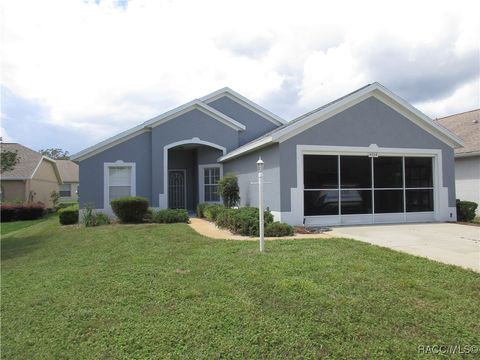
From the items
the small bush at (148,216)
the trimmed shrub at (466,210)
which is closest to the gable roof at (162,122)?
the small bush at (148,216)

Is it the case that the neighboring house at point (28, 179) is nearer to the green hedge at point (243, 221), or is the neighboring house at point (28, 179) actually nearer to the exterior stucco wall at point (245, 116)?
the exterior stucco wall at point (245, 116)

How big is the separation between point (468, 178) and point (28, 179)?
95.7 ft

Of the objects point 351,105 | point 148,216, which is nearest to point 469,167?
point 351,105

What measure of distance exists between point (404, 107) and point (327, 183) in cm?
425

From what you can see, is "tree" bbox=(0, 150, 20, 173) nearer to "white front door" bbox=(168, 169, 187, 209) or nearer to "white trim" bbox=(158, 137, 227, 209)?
"white trim" bbox=(158, 137, 227, 209)

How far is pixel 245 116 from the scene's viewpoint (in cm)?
2056

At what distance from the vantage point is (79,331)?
14.7 ft

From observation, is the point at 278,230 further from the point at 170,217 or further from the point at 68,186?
the point at 68,186

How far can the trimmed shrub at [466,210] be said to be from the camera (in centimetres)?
1456

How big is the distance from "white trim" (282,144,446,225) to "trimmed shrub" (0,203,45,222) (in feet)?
62.9

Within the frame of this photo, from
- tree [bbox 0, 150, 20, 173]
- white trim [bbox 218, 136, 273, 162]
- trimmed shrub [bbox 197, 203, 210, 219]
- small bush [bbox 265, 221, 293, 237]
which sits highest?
white trim [bbox 218, 136, 273, 162]

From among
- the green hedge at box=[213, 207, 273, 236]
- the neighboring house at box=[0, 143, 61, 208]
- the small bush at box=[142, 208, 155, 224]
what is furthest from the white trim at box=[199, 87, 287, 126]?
the neighboring house at box=[0, 143, 61, 208]

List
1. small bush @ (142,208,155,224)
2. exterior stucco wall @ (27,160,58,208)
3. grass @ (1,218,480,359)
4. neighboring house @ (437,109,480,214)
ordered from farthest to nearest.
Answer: exterior stucco wall @ (27,160,58,208), neighboring house @ (437,109,480,214), small bush @ (142,208,155,224), grass @ (1,218,480,359)

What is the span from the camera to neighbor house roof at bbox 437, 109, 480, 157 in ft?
58.1
